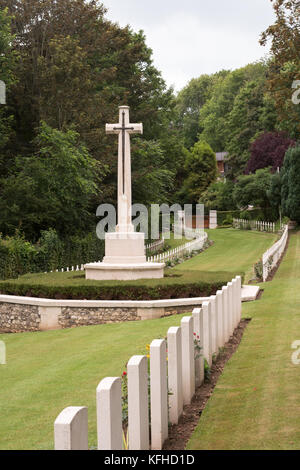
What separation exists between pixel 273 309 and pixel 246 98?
63.3 m

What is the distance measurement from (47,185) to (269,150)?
37.4 m

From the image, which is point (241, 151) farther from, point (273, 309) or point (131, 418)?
point (131, 418)

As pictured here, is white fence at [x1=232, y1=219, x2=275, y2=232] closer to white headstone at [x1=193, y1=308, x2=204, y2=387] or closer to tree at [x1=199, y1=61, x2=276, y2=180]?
tree at [x1=199, y1=61, x2=276, y2=180]

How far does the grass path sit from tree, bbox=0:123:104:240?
51.7ft

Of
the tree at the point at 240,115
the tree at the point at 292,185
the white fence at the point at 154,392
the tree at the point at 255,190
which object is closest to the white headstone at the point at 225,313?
the white fence at the point at 154,392

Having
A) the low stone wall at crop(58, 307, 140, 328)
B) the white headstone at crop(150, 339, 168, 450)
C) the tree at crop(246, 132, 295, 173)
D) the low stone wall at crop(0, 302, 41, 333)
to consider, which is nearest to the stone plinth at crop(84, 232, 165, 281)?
the low stone wall at crop(58, 307, 140, 328)

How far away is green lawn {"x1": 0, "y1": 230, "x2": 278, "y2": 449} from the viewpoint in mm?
6004

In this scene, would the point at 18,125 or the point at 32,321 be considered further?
the point at 18,125

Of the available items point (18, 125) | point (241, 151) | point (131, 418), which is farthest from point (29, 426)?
point (241, 151)

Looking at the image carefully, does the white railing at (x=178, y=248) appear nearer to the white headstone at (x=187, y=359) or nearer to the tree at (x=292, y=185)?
the tree at (x=292, y=185)

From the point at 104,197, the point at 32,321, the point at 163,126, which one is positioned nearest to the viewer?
the point at 32,321

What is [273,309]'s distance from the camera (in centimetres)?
1234

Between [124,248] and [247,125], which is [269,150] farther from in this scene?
[124,248]

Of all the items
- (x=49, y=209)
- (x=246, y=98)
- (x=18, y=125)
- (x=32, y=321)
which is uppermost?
(x=246, y=98)
